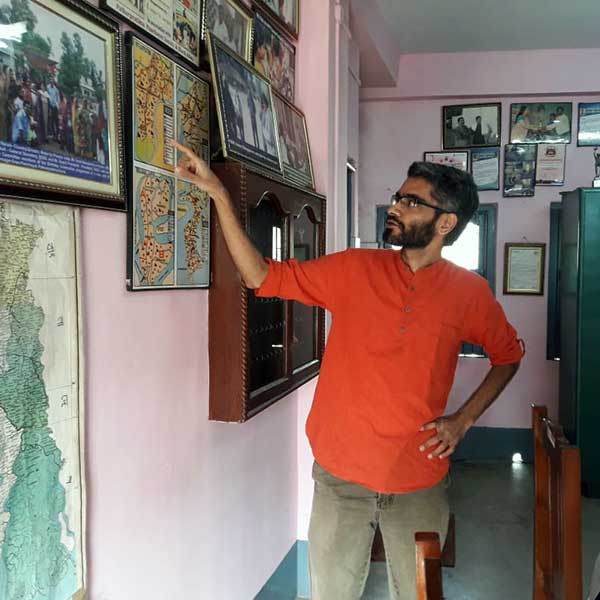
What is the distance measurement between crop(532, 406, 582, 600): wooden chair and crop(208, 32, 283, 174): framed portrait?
1.06 meters

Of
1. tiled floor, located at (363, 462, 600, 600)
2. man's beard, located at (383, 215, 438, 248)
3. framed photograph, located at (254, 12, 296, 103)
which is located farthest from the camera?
tiled floor, located at (363, 462, 600, 600)

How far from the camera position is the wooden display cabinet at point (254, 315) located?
67.1 inches

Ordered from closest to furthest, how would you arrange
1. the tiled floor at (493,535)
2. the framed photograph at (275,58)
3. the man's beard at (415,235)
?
the man's beard at (415,235), the framed photograph at (275,58), the tiled floor at (493,535)

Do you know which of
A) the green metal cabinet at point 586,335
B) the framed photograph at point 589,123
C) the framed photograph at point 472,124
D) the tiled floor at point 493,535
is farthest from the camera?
the framed photograph at point 472,124

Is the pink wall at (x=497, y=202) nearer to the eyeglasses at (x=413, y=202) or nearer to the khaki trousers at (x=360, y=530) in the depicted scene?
the eyeglasses at (x=413, y=202)

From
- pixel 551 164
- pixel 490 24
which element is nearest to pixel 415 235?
pixel 490 24

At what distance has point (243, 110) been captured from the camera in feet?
5.79

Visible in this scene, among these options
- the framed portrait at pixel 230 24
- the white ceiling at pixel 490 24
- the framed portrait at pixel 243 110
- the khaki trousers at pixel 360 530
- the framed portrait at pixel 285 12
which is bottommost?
the khaki trousers at pixel 360 530

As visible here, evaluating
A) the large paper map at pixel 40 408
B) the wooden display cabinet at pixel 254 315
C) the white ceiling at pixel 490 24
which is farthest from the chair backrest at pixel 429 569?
the white ceiling at pixel 490 24

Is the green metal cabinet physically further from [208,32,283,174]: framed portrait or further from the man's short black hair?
[208,32,283,174]: framed portrait

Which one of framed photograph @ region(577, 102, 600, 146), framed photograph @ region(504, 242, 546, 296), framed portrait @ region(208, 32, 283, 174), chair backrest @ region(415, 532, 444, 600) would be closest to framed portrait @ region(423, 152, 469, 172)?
framed photograph @ region(504, 242, 546, 296)

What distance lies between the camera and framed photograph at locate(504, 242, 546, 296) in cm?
458

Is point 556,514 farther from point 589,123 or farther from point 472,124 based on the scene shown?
point 589,123

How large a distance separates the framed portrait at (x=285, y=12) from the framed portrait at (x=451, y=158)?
2.39 meters
